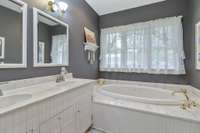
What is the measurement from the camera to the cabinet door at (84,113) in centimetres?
171

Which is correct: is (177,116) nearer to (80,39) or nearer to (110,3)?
(80,39)

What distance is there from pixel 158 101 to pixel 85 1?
261 cm

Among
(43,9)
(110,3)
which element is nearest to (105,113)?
(43,9)

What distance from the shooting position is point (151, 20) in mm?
2809

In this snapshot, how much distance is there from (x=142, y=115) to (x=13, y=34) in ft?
6.22

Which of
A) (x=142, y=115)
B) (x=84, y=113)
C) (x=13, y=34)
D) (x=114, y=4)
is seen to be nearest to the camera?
(x=13, y=34)

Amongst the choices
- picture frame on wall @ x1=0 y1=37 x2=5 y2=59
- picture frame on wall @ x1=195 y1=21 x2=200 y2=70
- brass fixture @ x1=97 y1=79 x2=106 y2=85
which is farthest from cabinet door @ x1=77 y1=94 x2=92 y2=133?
picture frame on wall @ x1=195 y1=21 x2=200 y2=70

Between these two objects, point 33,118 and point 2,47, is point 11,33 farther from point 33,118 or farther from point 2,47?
point 33,118

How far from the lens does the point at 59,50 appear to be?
6.89 feet

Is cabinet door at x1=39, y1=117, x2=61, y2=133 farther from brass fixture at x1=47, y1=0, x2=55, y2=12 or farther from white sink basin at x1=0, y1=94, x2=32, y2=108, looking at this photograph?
brass fixture at x1=47, y1=0, x2=55, y2=12

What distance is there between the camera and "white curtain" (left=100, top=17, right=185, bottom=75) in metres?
2.54

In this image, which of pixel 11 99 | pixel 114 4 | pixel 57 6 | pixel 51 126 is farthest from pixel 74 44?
pixel 51 126

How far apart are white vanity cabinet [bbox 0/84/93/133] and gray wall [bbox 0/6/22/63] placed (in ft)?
2.25

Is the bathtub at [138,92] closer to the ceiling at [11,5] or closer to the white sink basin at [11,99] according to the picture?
the white sink basin at [11,99]
